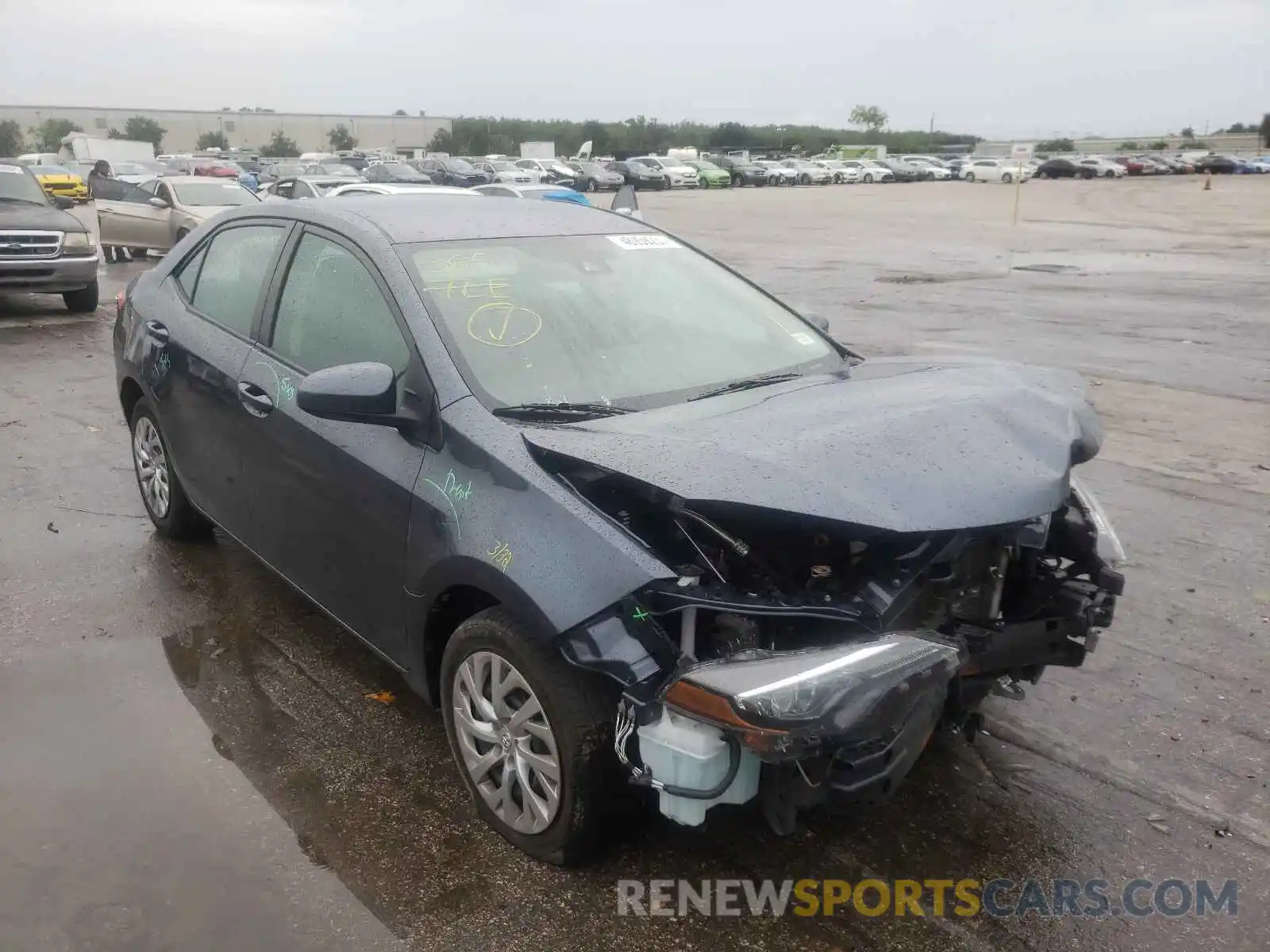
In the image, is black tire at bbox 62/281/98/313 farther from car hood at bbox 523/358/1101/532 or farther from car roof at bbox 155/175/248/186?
car hood at bbox 523/358/1101/532

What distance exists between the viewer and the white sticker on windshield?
13.2 feet

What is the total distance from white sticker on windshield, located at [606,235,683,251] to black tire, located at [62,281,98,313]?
34.7 feet

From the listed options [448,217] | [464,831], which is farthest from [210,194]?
[464,831]

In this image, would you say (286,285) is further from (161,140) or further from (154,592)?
(161,140)

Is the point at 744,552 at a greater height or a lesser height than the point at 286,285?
lesser

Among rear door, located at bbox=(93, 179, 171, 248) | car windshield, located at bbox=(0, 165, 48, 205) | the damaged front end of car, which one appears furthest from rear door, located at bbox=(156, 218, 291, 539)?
rear door, located at bbox=(93, 179, 171, 248)

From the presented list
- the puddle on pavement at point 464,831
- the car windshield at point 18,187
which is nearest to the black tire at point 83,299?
the car windshield at point 18,187

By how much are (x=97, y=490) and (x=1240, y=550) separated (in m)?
6.15

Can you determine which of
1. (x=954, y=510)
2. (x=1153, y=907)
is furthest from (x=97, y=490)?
(x=1153, y=907)

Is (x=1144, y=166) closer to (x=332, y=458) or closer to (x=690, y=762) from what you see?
(x=332, y=458)

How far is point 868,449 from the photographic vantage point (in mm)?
2678

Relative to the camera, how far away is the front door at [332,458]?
320 centimetres

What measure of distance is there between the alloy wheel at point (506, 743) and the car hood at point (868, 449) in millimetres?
664

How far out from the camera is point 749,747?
229cm
